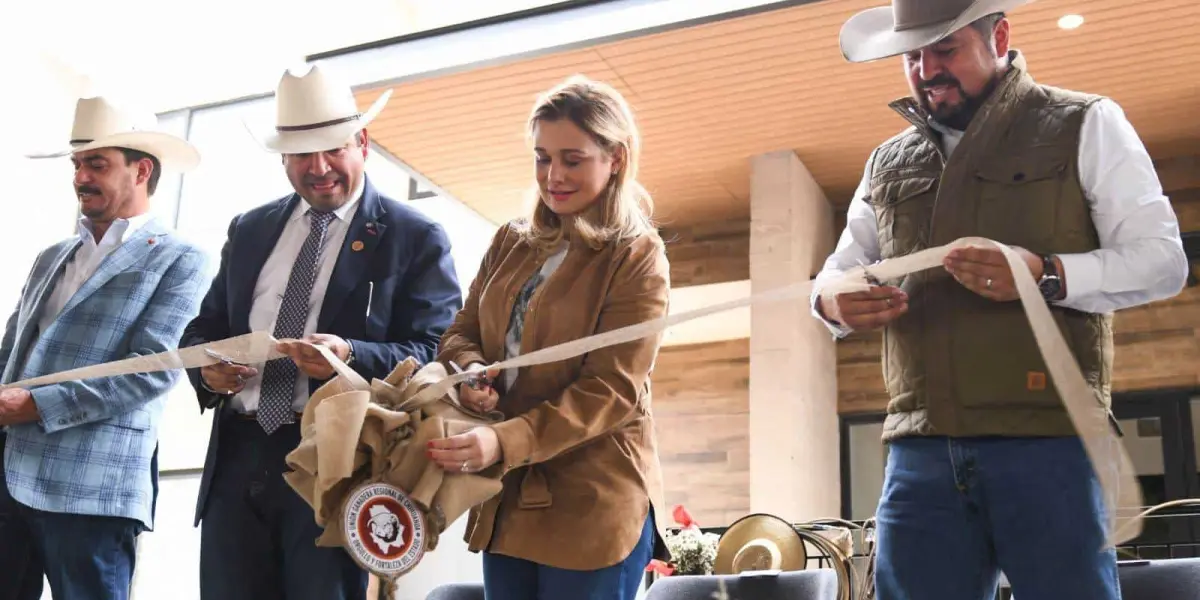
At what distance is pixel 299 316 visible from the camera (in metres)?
2.45

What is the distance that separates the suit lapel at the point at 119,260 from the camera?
2920 mm

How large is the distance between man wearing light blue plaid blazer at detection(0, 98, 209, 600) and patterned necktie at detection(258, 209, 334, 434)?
0.55 metres

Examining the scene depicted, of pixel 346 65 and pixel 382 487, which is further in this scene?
pixel 346 65

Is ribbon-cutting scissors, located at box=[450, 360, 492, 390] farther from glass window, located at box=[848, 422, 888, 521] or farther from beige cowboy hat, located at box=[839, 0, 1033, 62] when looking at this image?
glass window, located at box=[848, 422, 888, 521]

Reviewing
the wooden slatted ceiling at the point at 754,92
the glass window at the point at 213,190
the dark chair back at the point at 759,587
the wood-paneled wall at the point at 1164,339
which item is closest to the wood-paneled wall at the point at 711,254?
the wooden slatted ceiling at the point at 754,92

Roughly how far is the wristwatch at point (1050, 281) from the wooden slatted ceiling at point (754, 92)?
3.82 metres

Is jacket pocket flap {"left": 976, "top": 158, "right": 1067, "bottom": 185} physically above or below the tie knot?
below

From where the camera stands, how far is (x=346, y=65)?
21.5ft

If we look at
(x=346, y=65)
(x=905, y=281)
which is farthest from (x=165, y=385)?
(x=346, y=65)

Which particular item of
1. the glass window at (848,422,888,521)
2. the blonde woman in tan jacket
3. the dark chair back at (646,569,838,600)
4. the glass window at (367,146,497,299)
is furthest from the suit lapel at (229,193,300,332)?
the glass window at (848,422,888,521)

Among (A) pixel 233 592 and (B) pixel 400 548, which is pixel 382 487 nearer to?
(B) pixel 400 548

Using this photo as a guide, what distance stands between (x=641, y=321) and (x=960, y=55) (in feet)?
2.13

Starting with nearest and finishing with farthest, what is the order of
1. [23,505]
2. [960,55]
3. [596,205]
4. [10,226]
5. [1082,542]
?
[1082,542] → [960,55] → [596,205] → [23,505] → [10,226]

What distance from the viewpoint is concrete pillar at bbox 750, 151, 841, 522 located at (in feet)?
22.6
